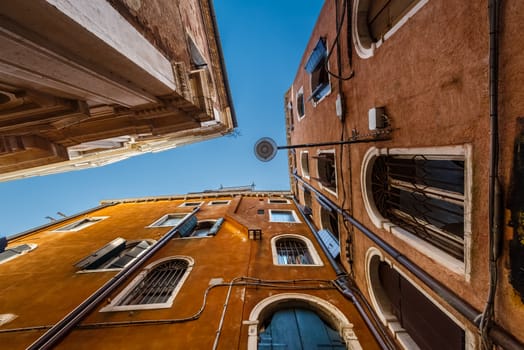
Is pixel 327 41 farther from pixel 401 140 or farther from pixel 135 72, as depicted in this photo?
pixel 135 72

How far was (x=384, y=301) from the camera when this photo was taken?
460 centimetres

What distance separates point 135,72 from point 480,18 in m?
4.67

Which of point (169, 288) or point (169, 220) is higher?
point (169, 220)

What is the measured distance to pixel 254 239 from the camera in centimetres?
823

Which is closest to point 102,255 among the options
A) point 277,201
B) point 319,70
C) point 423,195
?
point 423,195

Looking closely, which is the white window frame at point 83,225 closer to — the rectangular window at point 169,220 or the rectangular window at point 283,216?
the rectangular window at point 169,220

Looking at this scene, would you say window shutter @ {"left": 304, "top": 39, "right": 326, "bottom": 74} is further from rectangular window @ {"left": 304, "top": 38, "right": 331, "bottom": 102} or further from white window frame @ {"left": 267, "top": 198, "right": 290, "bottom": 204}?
white window frame @ {"left": 267, "top": 198, "right": 290, "bottom": 204}

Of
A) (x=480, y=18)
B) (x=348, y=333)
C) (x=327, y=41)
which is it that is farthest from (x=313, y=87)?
(x=348, y=333)

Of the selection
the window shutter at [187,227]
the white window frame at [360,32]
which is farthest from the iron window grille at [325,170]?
the window shutter at [187,227]

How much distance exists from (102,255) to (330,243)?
849 cm

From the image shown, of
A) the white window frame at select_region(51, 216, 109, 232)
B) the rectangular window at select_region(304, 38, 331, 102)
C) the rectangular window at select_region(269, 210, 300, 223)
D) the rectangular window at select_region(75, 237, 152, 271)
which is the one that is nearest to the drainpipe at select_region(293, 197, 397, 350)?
the rectangular window at select_region(269, 210, 300, 223)

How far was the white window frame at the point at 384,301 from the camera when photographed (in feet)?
11.3

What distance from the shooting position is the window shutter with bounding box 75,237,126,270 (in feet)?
21.8

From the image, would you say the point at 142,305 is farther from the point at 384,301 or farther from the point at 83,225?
the point at 83,225
